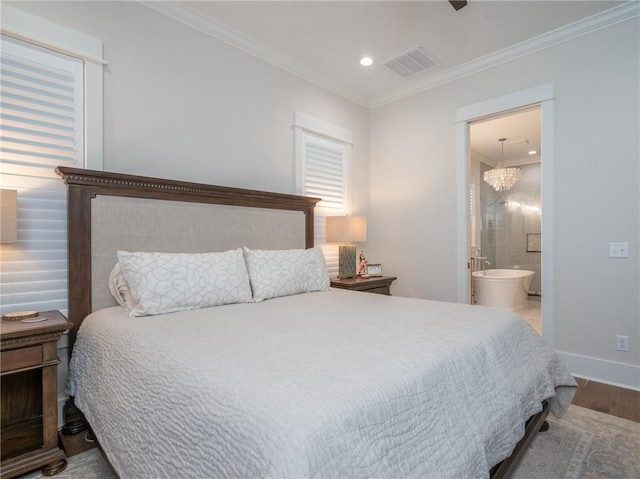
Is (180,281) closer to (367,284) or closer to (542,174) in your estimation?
(367,284)

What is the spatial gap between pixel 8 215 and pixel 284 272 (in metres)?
1.57

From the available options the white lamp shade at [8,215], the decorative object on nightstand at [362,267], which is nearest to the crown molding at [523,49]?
the decorative object on nightstand at [362,267]

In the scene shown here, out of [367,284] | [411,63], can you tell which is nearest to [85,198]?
[367,284]

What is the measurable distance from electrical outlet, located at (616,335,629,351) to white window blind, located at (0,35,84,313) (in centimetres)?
390

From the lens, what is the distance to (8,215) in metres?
1.72

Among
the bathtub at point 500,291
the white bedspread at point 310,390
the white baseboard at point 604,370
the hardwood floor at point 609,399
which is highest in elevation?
the white bedspread at point 310,390

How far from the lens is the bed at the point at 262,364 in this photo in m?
0.90

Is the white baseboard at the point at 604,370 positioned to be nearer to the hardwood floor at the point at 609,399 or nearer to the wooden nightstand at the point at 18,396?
the hardwood floor at the point at 609,399

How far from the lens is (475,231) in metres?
6.27

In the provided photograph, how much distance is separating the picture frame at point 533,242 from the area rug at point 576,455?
4.72 m

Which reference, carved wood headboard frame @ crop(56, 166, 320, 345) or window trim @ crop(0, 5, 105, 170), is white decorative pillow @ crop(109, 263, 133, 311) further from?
window trim @ crop(0, 5, 105, 170)

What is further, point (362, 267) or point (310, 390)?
point (362, 267)

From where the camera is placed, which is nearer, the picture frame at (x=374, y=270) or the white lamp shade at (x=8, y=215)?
the white lamp shade at (x=8, y=215)

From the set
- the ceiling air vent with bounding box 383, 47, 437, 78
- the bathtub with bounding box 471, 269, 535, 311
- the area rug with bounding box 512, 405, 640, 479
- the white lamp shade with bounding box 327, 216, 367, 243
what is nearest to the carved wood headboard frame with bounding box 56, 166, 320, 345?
the white lamp shade with bounding box 327, 216, 367, 243
